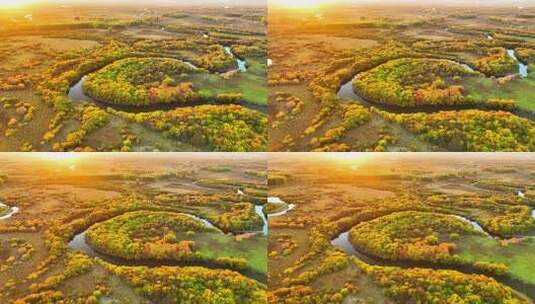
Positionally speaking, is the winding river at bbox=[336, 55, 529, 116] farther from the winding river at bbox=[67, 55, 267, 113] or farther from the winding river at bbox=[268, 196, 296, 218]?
the winding river at bbox=[268, 196, 296, 218]

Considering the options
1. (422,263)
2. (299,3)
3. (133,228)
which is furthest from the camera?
(299,3)

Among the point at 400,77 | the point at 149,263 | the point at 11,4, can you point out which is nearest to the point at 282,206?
the point at 149,263

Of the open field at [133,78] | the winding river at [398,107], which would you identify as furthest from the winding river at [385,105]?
the open field at [133,78]

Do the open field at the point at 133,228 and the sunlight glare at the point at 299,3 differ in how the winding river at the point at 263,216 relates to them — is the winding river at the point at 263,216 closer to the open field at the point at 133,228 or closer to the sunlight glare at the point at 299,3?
the open field at the point at 133,228

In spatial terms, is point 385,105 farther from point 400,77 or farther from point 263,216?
point 263,216

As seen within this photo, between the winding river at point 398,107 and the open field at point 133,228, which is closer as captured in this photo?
the open field at point 133,228
